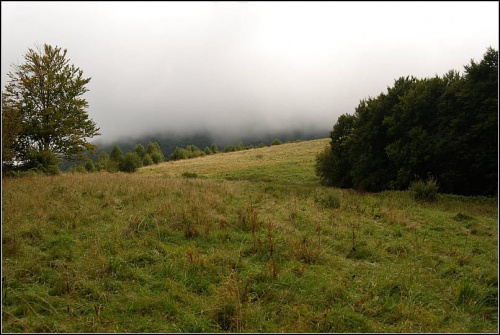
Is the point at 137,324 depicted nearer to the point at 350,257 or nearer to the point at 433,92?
the point at 350,257

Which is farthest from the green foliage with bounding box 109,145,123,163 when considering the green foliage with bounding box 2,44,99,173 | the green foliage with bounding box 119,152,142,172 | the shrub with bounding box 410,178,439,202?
the shrub with bounding box 410,178,439,202

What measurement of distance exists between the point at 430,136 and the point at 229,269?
73.7 feet

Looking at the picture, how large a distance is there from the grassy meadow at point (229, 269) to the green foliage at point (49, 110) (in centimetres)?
1230

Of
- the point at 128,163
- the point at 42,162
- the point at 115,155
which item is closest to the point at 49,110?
the point at 42,162

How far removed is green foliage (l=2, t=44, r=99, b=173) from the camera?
71.6ft

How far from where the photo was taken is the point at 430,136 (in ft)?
76.3

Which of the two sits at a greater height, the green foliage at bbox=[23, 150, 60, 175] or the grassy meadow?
the green foliage at bbox=[23, 150, 60, 175]

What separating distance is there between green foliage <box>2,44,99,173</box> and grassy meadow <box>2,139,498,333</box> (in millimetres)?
12296

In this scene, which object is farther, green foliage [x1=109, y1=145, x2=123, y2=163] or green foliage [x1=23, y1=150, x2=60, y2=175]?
green foliage [x1=109, y1=145, x2=123, y2=163]

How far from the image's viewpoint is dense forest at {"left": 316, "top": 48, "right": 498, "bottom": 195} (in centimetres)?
2003

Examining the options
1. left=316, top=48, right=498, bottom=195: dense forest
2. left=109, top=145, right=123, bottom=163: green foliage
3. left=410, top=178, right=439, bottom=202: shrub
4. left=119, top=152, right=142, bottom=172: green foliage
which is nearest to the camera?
left=410, top=178, right=439, bottom=202: shrub

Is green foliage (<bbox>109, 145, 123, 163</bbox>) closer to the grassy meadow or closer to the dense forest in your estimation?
the dense forest

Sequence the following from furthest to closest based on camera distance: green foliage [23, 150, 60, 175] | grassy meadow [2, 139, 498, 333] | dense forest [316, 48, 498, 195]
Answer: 1. green foliage [23, 150, 60, 175]
2. dense forest [316, 48, 498, 195]
3. grassy meadow [2, 139, 498, 333]

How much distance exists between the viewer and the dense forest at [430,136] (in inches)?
789
